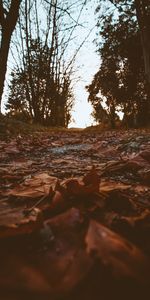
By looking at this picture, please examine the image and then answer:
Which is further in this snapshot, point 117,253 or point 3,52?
point 3,52

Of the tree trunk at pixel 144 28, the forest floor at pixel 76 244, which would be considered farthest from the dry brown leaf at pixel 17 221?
the tree trunk at pixel 144 28

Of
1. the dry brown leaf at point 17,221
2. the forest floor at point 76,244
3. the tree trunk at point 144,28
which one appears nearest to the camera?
the forest floor at point 76,244

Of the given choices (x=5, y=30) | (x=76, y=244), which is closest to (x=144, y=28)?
(x=5, y=30)

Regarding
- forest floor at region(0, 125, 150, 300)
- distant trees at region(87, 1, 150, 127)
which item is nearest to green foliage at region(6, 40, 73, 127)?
distant trees at region(87, 1, 150, 127)

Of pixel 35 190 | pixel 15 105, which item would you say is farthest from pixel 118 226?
pixel 15 105

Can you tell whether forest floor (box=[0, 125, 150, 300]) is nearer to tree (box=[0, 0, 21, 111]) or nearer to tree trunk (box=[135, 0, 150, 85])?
tree (box=[0, 0, 21, 111])

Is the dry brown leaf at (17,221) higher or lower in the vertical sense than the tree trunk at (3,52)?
lower

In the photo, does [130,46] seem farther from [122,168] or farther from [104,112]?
[122,168]

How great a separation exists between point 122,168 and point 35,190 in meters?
0.65

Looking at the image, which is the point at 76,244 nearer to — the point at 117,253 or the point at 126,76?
the point at 117,253

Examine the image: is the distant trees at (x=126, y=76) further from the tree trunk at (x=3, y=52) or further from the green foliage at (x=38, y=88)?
the tree trunk at (x=3, y=52)

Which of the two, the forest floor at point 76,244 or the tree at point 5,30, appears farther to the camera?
the tree at point 5,30

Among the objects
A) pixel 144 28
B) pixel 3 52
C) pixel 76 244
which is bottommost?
pixel 76 244

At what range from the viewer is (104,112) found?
2486cm
